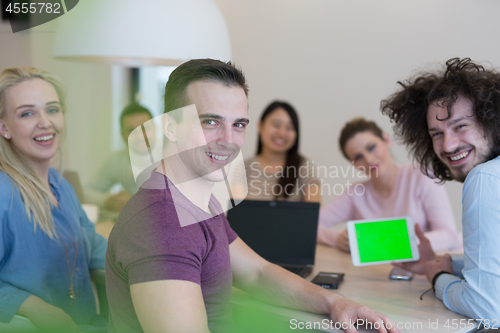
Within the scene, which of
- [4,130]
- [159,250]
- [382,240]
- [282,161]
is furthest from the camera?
[282,161]

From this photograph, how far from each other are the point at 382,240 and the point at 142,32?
77 cm

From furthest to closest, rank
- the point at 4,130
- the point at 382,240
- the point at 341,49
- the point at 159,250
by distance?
the point at 341,49
the point at 382,240
the point at 4,130
the point at 159,250

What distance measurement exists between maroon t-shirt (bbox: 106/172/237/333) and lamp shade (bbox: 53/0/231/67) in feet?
0.99

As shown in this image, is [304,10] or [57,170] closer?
[57,170]

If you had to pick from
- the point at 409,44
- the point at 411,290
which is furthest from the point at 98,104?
the point at 409,44

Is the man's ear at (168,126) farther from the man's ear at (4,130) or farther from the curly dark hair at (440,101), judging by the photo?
the curly dark hair at (440,101)

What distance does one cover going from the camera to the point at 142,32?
2.93 feet

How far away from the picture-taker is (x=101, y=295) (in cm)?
100

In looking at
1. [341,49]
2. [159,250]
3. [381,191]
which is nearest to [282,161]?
[381,191]

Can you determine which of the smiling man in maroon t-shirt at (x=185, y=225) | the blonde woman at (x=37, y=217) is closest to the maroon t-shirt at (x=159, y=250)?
the smiling man in maroon t-shirt at (x=185, y=225)

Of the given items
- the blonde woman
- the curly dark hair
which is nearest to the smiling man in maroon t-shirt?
the blonde woman

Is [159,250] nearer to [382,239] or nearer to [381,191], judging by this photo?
[382,239]

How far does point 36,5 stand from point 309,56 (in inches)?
74.7

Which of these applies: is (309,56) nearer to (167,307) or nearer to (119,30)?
(119,30)
